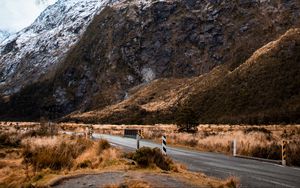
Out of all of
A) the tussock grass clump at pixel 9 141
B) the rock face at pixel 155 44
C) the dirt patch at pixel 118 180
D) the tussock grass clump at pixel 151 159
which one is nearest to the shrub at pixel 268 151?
the tussock grass clump at pixel 151 159

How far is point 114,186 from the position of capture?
35.1ft

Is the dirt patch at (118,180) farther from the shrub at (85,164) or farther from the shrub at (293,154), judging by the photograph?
the shrub at (293,154)

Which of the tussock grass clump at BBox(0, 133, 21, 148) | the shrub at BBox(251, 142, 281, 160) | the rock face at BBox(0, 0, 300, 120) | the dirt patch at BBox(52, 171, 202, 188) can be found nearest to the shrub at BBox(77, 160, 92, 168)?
the dirt patch at BBox(52, 171, 202, 188)

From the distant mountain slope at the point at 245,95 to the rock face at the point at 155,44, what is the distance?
41.2 feet

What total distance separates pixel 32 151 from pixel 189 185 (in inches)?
452

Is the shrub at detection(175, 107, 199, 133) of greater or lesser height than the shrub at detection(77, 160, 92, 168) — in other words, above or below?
above

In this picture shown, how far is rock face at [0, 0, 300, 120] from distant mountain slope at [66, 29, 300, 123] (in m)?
12.6

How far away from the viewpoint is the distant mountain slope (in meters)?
89.4

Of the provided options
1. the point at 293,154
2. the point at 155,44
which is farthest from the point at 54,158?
the point at 155,44

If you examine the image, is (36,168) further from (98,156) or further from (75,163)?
(98,156)

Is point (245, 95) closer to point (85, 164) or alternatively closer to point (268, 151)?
point (268, 151)

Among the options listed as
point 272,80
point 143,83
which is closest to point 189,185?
point 272,80

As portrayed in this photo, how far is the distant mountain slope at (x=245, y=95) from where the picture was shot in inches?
3521

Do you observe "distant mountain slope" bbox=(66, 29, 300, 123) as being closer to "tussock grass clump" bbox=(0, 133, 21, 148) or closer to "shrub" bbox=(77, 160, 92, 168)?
"tussock grass clump" bbox=(0, 133, 21, 148)
